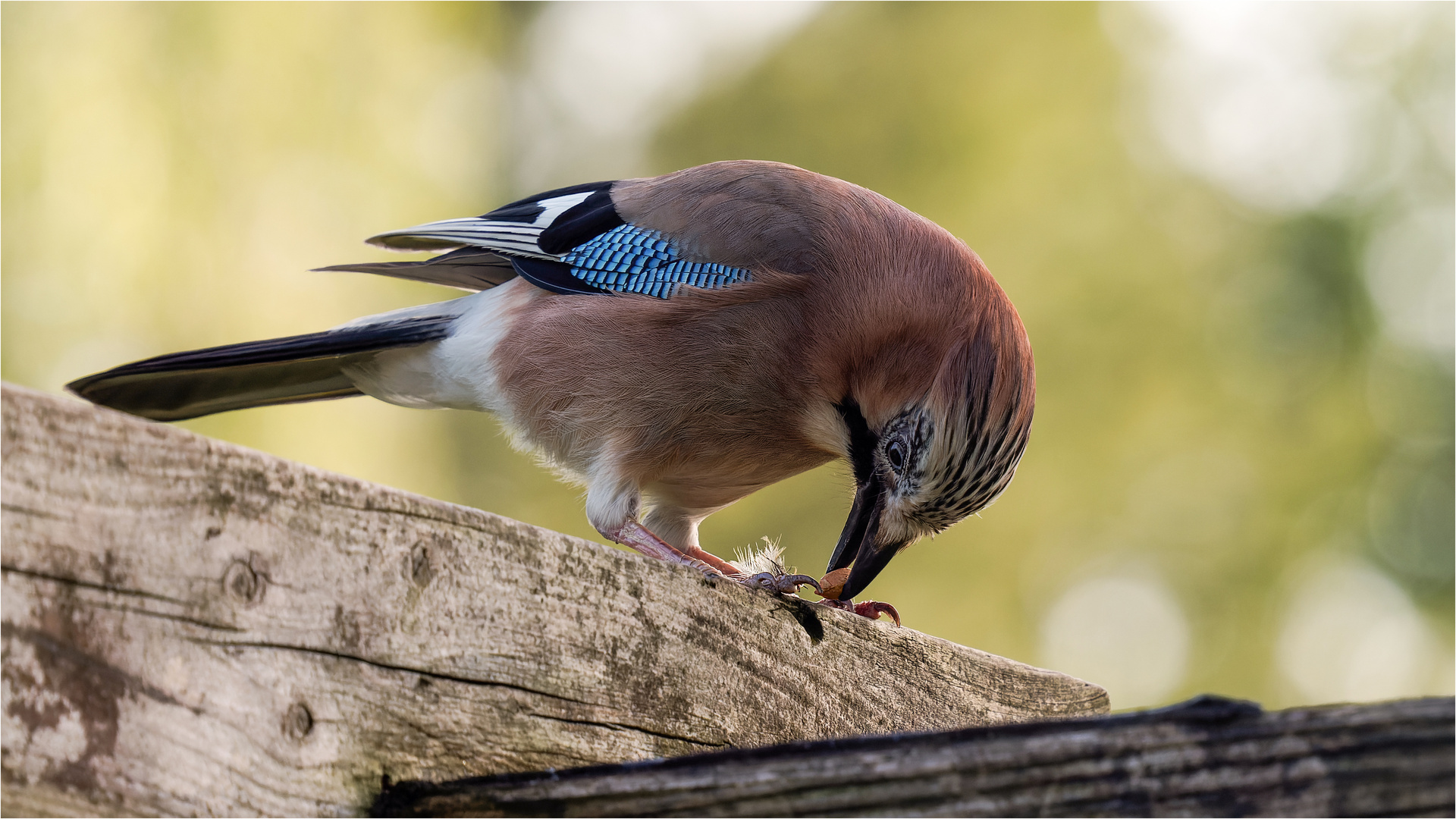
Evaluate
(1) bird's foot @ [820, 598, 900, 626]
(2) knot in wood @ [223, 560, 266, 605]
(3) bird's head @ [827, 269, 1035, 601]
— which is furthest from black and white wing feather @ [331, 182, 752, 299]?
(2) knot in wood @ [223, 560, 266, 605]

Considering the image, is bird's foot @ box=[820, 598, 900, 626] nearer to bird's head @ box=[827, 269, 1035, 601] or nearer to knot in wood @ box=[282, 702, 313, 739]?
bird's head @ box=[827, 269, 1035, 601]

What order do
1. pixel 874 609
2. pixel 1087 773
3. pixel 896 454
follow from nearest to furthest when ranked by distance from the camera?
pixel 1087 773 < pixel 896 454 < pixel 874 609

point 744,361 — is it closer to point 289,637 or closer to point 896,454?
point 896,454

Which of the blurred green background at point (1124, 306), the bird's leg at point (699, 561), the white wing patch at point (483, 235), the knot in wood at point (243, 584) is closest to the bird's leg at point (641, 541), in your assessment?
the bird's leg at point (699, 561)

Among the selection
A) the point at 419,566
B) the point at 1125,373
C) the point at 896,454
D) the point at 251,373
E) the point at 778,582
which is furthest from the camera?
the point at 1125,373

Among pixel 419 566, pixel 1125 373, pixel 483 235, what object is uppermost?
pixel 1125 373

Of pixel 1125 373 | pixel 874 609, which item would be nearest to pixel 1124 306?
pixel 1125 373

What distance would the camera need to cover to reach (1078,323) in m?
7.05

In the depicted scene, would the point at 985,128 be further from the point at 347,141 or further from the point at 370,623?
the point at 370,623

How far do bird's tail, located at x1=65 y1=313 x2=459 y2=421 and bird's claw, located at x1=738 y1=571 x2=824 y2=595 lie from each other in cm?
104

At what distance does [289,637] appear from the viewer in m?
1.09

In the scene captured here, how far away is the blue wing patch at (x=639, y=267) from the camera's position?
234cm

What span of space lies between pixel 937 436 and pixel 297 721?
1.46m

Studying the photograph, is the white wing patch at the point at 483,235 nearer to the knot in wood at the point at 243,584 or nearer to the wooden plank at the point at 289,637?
the wooden plank at the point at 289,637
